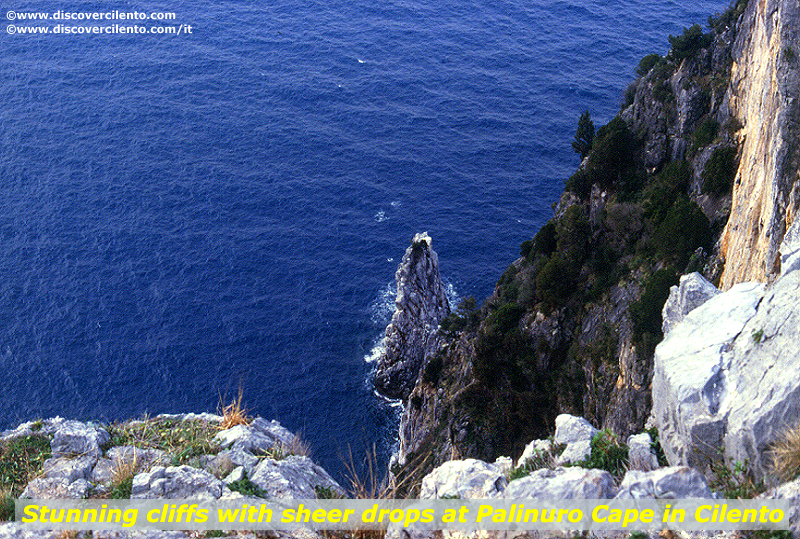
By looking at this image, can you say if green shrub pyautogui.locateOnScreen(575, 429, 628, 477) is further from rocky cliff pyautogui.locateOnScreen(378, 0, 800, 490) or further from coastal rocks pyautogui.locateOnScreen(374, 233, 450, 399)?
coastal rocks pyautogui.locateOnScreen(374, 233, 450, 399)

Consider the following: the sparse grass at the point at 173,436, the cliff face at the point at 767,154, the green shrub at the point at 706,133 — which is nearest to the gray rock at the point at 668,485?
the cliff face at the point at 767,154

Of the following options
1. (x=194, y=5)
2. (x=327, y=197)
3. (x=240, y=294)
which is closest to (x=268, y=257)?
(x=240, y=294)

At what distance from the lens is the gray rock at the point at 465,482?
1848cm

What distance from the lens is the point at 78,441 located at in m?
23.5

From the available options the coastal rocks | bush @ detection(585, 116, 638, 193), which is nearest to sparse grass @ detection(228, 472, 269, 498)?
bush @ detection(585, 116, 638, 193)

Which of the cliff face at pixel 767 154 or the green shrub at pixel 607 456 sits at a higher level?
the cliff face at pixel 767 154

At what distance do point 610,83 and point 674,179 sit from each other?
84350 mm

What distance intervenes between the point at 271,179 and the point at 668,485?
99272 millimetres

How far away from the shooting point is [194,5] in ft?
513

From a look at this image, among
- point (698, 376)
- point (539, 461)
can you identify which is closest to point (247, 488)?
point (539, 461)

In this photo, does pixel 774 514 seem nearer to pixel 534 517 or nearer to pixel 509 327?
pixel 534 517

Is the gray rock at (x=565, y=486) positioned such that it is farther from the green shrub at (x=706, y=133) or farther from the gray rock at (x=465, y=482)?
the green shrub at (x=706, y=133)

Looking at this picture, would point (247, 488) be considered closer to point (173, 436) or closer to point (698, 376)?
point (173, 436)

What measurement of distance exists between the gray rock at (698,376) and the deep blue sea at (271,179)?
5290 cm
